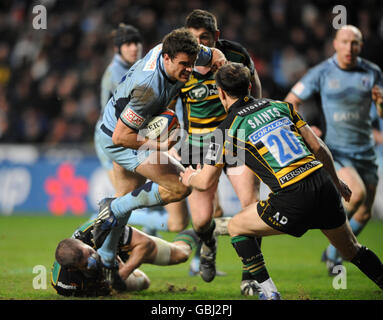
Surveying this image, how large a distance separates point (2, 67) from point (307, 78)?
31.0 ft

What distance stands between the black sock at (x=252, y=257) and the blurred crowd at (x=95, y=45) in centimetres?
723

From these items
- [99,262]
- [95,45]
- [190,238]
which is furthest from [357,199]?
[95,45]

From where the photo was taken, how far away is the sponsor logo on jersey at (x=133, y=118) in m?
4.95

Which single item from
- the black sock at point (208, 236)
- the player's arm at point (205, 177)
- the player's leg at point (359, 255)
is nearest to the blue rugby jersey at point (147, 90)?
the player's arm at point (205, 177)

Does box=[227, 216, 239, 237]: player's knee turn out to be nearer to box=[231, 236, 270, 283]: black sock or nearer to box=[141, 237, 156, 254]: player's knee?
box=[231, 236, 270, 283]: black sock

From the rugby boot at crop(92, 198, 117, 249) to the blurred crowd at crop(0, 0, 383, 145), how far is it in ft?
23.1

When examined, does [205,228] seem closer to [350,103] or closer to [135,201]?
[135,201]

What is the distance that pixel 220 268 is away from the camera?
7004 mm

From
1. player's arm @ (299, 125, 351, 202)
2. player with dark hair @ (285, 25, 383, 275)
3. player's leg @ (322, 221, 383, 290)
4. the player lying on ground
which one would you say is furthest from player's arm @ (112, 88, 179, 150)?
player with dark hair @ (285, 25, 383, 275)

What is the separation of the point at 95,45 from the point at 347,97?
8.41m

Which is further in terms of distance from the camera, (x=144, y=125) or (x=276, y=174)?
(x=144, y=125)

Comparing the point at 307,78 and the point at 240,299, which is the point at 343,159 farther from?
the point at 240,299

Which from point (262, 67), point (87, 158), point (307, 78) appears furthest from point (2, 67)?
point (307, 78)

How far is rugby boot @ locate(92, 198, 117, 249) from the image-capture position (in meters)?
5.14
